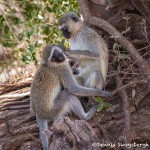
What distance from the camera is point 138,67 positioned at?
6125 millimetres

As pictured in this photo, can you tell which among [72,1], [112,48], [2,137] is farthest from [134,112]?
[72,1]

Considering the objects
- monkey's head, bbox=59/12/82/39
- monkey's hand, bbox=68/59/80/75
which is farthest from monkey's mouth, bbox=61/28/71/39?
monkey's hand, bbox=68/59/80/75

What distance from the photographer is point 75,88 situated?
5.82 metres

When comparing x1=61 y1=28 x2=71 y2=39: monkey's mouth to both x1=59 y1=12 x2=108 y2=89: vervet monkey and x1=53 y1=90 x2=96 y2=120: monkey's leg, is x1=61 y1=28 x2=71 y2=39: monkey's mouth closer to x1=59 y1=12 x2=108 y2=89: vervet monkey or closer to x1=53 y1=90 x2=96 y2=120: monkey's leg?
x1=59 y1=12 x2=108 y2=89: vervet monkey

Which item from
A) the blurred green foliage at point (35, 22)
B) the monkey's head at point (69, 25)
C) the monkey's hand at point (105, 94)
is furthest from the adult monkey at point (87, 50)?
the blurred green foliage at point (35, 22)

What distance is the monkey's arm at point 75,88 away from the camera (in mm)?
5820

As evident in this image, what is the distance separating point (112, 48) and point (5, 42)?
201 cm

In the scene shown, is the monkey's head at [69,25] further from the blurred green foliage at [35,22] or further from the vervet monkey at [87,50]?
the blurred green foliage at [35,22]

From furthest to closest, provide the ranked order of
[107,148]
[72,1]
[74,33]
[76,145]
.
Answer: [72,1]
[74,33]
[107,148]
[76,145]

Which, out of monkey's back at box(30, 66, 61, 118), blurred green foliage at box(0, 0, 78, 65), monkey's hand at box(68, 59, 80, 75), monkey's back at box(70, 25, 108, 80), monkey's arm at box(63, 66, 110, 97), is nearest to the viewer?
monkey's back at box(30, 66, 61, 118)

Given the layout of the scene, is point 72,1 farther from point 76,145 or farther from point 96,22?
point 76,145

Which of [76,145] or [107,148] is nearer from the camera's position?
[76,145]

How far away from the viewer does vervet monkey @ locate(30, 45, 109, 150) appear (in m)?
5.72

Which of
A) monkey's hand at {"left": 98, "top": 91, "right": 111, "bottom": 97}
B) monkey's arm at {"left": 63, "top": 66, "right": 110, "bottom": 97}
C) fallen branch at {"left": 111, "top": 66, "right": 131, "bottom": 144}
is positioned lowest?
fallen branch at {"left": 111, "top": 66, "right": 131, "bottom": 144}
